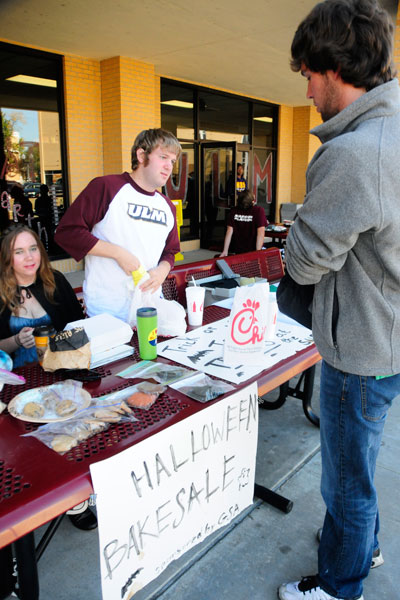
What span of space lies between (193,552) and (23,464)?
1128 mm

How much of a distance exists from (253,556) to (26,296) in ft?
5.31

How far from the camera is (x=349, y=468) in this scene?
4.67 ft

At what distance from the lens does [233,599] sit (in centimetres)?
171

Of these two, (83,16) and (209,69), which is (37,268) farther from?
(209,69)

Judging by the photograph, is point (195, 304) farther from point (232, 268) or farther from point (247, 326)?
point (232, 268)

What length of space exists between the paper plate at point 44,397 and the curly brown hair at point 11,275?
2.90 feet

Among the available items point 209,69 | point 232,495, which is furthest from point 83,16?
point 232,495

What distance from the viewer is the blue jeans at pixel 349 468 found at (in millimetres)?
1354

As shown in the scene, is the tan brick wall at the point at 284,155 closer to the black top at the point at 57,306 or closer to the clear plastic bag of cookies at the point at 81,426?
the black top at the point at 57,306

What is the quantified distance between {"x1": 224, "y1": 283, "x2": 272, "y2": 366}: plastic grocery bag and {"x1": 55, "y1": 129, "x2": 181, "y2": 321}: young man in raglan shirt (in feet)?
1.87

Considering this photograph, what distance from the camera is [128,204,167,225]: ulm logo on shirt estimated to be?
2.25 metres

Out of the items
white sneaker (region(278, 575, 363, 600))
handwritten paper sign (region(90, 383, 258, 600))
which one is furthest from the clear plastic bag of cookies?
white sneaker (region(278, 575, 363, 600))

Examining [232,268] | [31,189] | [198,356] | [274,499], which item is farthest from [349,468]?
[31,189]

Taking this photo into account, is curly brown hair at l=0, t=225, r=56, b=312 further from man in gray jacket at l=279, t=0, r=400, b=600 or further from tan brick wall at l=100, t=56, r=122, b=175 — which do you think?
tan brick wall at l=100, t=56, r=122, b=175
